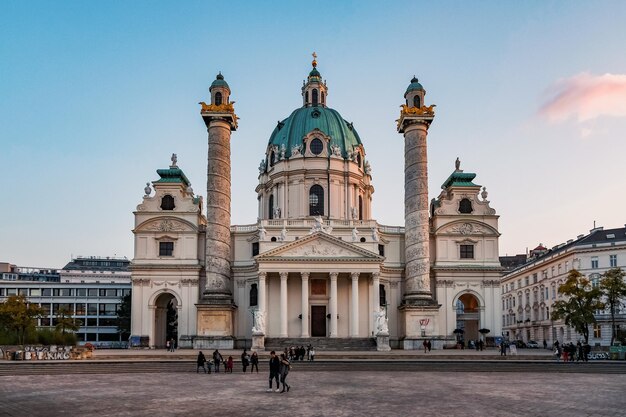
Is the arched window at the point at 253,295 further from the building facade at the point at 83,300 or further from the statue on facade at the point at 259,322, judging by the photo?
the building facade at the point at 83,300

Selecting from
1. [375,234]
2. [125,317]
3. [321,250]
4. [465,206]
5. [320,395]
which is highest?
[465,206]

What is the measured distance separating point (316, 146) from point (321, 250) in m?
16.6

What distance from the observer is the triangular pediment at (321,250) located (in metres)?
58.1

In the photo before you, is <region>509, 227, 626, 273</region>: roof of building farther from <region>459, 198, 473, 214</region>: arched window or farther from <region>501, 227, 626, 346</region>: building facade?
<region>459, 198, 473, 214</region>: arched window

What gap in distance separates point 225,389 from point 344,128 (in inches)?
2050

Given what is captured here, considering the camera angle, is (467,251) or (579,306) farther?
(467,251)

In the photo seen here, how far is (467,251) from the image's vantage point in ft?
210

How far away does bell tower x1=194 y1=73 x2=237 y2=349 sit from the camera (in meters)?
56.9

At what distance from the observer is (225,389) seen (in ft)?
82.6

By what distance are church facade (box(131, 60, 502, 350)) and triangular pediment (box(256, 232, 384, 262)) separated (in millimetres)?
87

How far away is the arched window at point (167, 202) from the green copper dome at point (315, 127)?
1454 cm

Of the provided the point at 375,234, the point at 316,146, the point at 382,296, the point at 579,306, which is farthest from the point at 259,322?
the point at 579,306

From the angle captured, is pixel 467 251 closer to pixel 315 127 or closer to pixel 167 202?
pixel 315 127

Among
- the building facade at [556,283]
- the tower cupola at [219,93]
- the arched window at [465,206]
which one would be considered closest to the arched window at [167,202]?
the tower cupola at [219,93]
